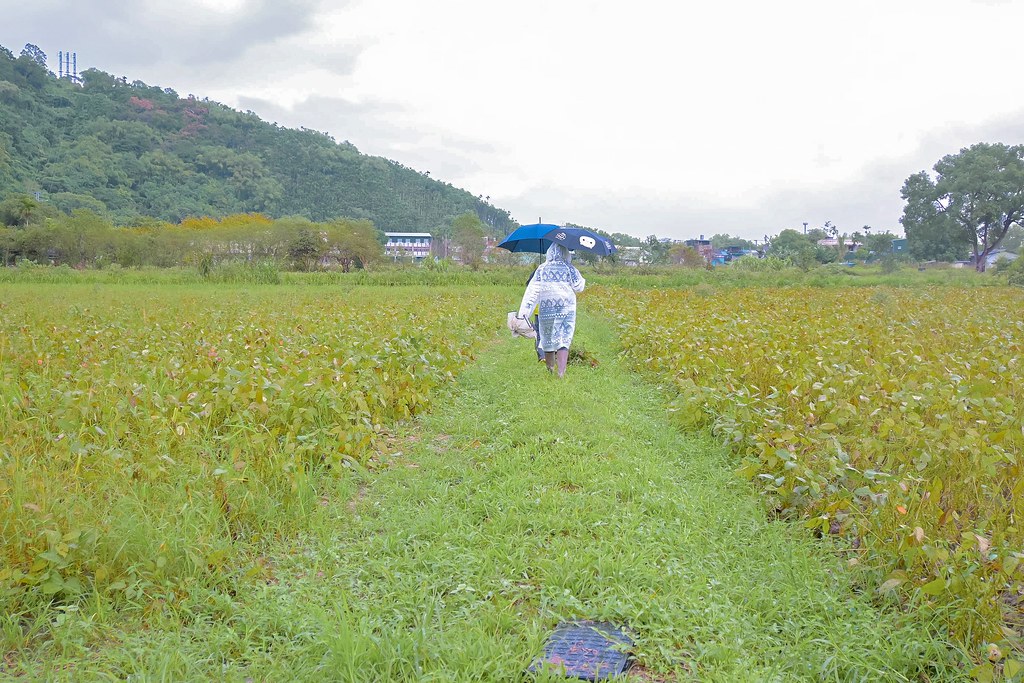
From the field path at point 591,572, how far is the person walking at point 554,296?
7.53 ft

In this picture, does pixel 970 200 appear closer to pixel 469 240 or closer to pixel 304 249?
pixel 469 240

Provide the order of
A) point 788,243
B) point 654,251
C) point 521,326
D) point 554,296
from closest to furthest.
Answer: point 554,296 < point 521,326 < point 654,251 < point 788,243

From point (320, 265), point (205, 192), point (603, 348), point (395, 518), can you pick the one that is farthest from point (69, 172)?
point (395, 518)

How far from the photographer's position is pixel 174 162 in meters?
67.1

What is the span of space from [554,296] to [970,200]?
5742 cm

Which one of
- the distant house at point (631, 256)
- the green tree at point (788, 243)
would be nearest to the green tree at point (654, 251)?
the distant house at point (631, 256)

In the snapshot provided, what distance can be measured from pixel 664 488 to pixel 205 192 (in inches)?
2924

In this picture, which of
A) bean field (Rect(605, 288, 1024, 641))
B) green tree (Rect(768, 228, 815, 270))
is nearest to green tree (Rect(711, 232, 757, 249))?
green tree (Rect(768, 228, 815, 270))

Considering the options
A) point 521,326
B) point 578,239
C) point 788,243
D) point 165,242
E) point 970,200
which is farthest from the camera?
point 788,243

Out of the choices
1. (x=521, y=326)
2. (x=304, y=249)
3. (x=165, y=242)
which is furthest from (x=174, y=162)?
(x=521, y=326)

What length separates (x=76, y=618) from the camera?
2.65m

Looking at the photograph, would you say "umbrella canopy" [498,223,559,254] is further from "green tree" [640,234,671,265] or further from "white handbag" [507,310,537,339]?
"green tree" [640,234,671,265]

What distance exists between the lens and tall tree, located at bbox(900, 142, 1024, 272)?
4803cm

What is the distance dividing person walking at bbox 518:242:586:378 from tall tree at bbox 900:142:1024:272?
54.7 meters
